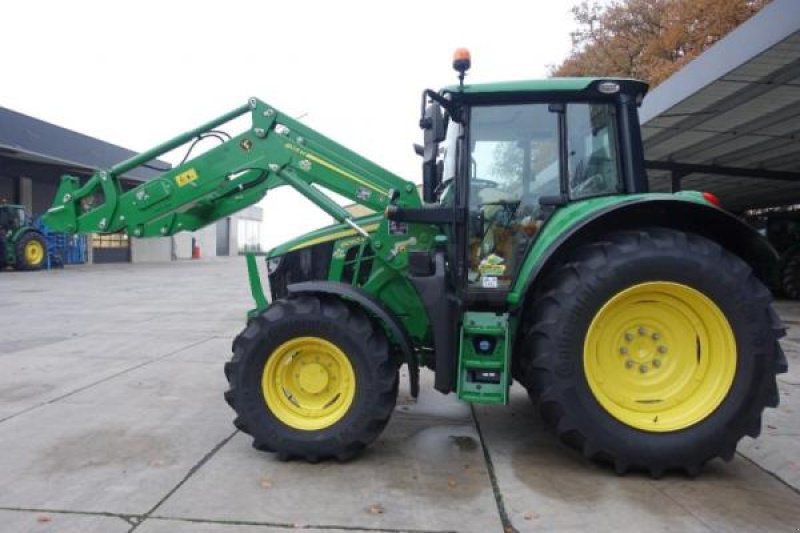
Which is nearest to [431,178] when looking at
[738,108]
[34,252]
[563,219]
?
[563,219]

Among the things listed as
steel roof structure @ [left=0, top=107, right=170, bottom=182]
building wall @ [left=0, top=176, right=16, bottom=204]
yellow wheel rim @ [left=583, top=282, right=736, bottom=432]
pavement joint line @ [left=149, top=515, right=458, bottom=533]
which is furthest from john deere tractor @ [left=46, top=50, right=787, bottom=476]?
building wall @ [left=0, top=176, right=16, bottom=204]

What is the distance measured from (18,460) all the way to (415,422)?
108 inches

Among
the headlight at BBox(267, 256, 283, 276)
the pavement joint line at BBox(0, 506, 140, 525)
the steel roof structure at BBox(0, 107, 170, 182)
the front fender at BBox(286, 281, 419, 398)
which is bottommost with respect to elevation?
the pavement joint line at BBox(0, 506, 140, 525)

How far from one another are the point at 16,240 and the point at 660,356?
25410 mm

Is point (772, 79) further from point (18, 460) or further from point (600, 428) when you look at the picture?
point (18, 460)

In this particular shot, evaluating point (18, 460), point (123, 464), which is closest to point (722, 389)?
point (123, 464)

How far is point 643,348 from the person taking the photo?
404cm

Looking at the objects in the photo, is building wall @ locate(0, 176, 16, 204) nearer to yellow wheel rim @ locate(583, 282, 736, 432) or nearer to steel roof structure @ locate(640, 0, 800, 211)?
steel roof structure @ locate(640, 0, 800, 211)

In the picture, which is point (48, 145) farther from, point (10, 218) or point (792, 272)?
point (792, 272)

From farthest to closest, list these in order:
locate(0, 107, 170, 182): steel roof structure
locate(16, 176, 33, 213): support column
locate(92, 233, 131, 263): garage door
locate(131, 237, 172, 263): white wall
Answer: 1. locate(131, 237, 172, 263): white wall
2. locate(92, 233, 131, 263): garage door
3. locate(16, 176, 33, 213): support column
4. locate(0, 107, 170, 182): steel roof structure

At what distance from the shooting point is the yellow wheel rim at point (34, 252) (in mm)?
24094

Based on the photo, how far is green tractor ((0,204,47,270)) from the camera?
23625 millimetres

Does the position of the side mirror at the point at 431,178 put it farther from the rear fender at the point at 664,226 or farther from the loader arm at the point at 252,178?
the rear fender at the point at 664,226

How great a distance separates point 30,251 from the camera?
2427cm
